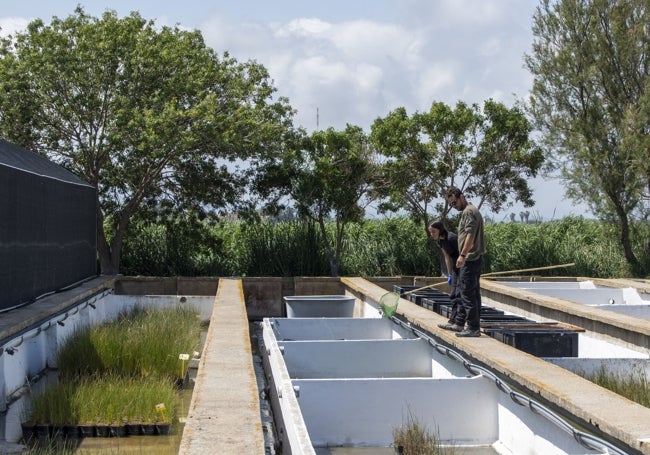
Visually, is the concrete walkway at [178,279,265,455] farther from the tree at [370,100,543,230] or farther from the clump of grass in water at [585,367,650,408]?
the tree at [370,100,543,230]

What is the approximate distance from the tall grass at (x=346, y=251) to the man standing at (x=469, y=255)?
11.6 m

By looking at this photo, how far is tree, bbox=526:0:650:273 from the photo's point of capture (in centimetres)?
2158

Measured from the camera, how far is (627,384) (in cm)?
836

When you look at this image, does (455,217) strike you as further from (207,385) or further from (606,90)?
(207,385)

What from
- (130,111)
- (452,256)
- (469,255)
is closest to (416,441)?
(469,255)

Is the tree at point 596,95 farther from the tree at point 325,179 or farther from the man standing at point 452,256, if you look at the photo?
the man standing at point 452,256

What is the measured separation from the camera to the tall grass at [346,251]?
20922 millimetres

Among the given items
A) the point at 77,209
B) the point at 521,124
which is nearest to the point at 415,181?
the point at 521,124

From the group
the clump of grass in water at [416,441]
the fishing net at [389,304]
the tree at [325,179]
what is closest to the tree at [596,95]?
the tree at [325,179]

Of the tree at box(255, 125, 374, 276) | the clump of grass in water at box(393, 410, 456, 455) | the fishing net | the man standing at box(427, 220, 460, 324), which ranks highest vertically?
the tree at box(255, 125, 374, 276)

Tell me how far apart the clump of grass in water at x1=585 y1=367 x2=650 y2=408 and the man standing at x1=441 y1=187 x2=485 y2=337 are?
1.49m

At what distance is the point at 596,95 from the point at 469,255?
14435 mm

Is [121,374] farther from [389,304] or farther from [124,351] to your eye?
[389,304]

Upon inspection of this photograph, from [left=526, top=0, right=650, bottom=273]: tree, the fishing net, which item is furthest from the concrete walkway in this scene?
[left=526, top=0, right=650, bottom=273]: tree
